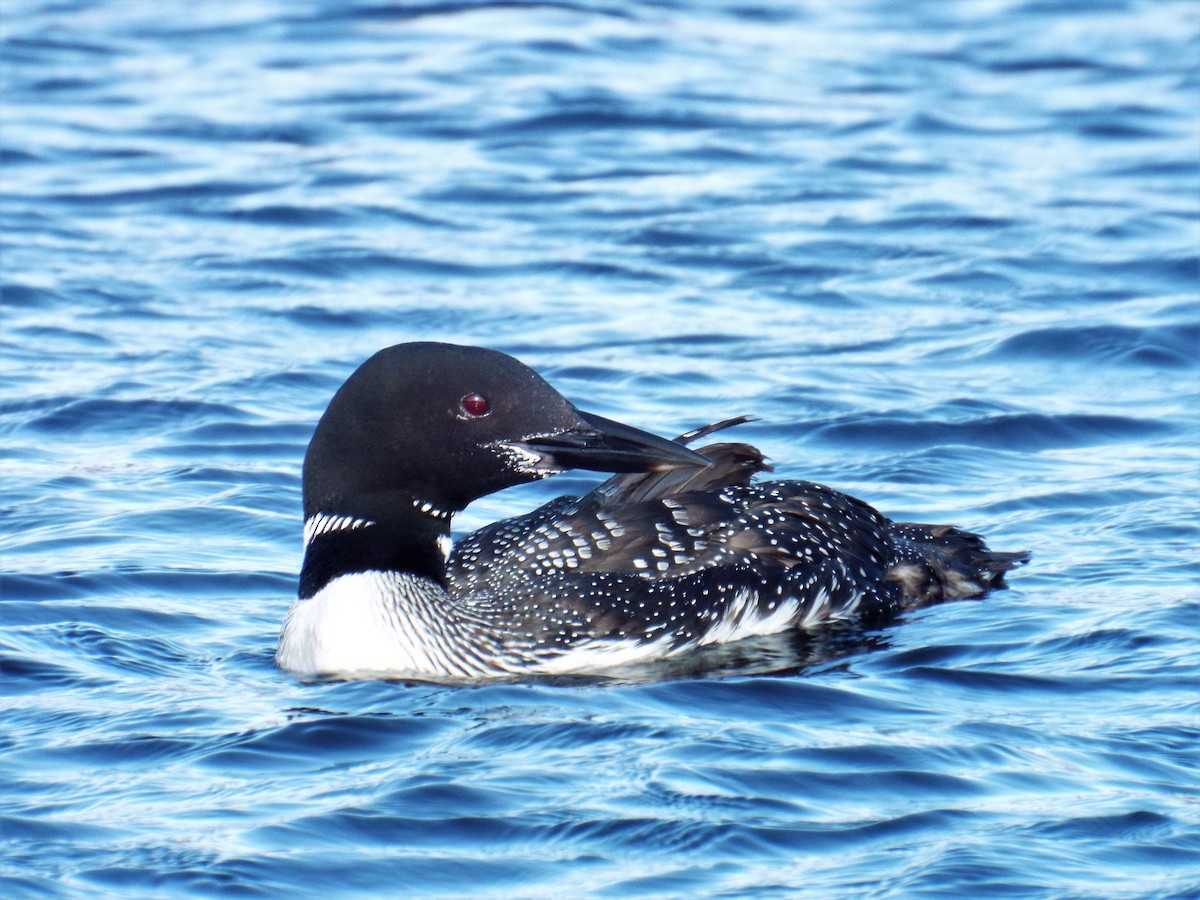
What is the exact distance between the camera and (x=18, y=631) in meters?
6.25

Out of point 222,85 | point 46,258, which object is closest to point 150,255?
point 46,258

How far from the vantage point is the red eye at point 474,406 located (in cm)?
590

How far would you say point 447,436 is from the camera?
5.91m

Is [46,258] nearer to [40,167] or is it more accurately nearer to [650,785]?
[40,167]

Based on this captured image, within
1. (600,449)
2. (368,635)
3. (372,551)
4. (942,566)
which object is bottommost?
(942,566)

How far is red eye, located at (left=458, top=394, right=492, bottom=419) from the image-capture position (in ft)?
19.4

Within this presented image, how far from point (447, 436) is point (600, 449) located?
400mm

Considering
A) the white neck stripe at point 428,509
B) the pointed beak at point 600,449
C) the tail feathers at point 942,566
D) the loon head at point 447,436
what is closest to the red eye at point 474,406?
the loon head at point 447,436

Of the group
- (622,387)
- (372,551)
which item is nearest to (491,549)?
(372,551)

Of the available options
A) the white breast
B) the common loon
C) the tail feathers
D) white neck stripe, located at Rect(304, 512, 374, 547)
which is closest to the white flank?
the common loon

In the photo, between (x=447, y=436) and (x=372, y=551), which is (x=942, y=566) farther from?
(x=372, y=551)

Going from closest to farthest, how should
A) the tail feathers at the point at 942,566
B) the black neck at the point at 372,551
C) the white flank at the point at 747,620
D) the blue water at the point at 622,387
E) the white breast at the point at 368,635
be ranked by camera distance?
the blue water at the point at 622,387
the white breast at the point at 368,635
the black neck at the point at 372,551
the white flank at the point at 747,620
the tail feathers at the point at 942,566

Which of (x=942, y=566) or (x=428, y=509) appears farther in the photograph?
(x=942, y=566)

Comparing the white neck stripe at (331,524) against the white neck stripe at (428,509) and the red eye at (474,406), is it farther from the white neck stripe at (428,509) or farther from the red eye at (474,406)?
the red eye at (474,406)
